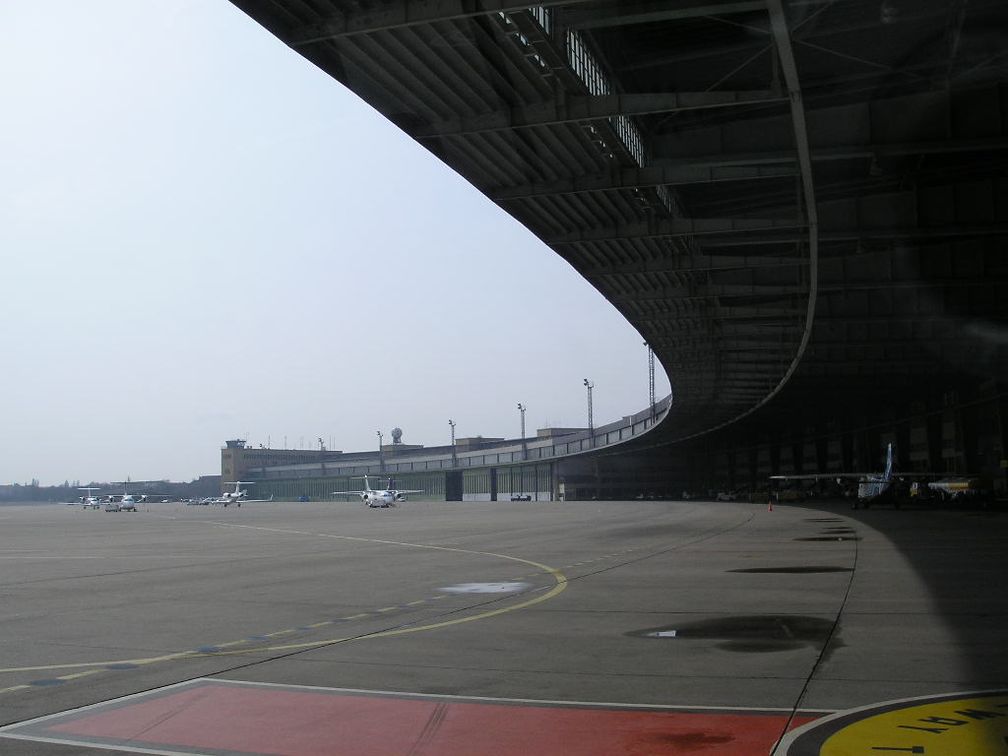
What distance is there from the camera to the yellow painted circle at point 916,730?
7.18 m

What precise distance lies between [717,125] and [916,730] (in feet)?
70.8

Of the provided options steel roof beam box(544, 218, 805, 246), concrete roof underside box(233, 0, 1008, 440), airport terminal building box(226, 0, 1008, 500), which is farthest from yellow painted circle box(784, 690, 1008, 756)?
steel roof beam box(544, 218, 805, 246)

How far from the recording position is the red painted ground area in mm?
7543

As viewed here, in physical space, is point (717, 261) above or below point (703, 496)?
above

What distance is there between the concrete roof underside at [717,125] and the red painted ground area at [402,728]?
11191mm

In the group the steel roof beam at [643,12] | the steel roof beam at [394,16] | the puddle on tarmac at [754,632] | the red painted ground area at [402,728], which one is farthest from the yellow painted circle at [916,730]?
the steel roof beam at [394,16]

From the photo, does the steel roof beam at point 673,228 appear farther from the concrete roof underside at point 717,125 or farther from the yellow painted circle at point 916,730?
the yellow painted circle at point 916,730

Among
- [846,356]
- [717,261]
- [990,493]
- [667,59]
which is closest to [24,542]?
[717,261]

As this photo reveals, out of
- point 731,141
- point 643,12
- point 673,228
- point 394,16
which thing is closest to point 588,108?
point 643,12

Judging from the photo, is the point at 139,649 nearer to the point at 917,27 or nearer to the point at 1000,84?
the point at 917,27

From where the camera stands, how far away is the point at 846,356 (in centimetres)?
5991

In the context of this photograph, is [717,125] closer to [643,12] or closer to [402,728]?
[643,12]

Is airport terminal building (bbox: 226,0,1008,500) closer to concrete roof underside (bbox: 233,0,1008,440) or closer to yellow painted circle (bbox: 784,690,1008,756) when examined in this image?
concrete roof underside (bbox: 233,0,1008,440)

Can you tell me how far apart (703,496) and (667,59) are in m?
133
